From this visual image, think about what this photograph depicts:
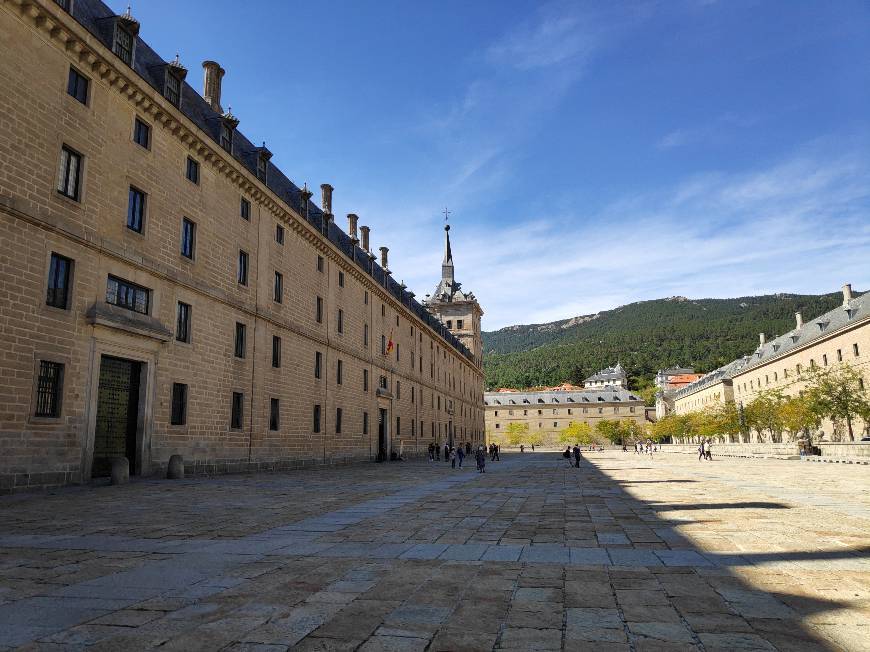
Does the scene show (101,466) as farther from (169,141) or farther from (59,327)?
(169,141)

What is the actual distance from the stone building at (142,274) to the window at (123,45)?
79mm

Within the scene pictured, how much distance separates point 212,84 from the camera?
1084 inches

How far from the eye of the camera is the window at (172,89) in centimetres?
2209

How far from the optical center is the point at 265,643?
3.97 meters

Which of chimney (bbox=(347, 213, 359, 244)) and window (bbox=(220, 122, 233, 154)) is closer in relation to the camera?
window (bbox=(220, 122, 233, 154))

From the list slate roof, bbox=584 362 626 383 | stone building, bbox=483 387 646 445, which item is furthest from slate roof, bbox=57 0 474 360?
slate roof, bbox=584 362 626 383

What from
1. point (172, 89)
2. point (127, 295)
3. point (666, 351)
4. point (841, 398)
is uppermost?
point (666, 351)

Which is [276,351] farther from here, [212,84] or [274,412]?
[212,84]

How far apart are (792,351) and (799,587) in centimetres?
7296

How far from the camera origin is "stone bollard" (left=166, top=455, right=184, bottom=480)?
1950 cm

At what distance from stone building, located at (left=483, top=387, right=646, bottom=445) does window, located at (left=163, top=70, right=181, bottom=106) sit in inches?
4235

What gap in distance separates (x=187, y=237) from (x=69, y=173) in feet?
18.9

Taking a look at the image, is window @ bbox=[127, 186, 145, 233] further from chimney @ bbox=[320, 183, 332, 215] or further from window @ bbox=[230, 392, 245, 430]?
chimney @ bbox=[320, 183, 332, 215]

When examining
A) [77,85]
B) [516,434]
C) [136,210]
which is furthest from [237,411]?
[516,434]
